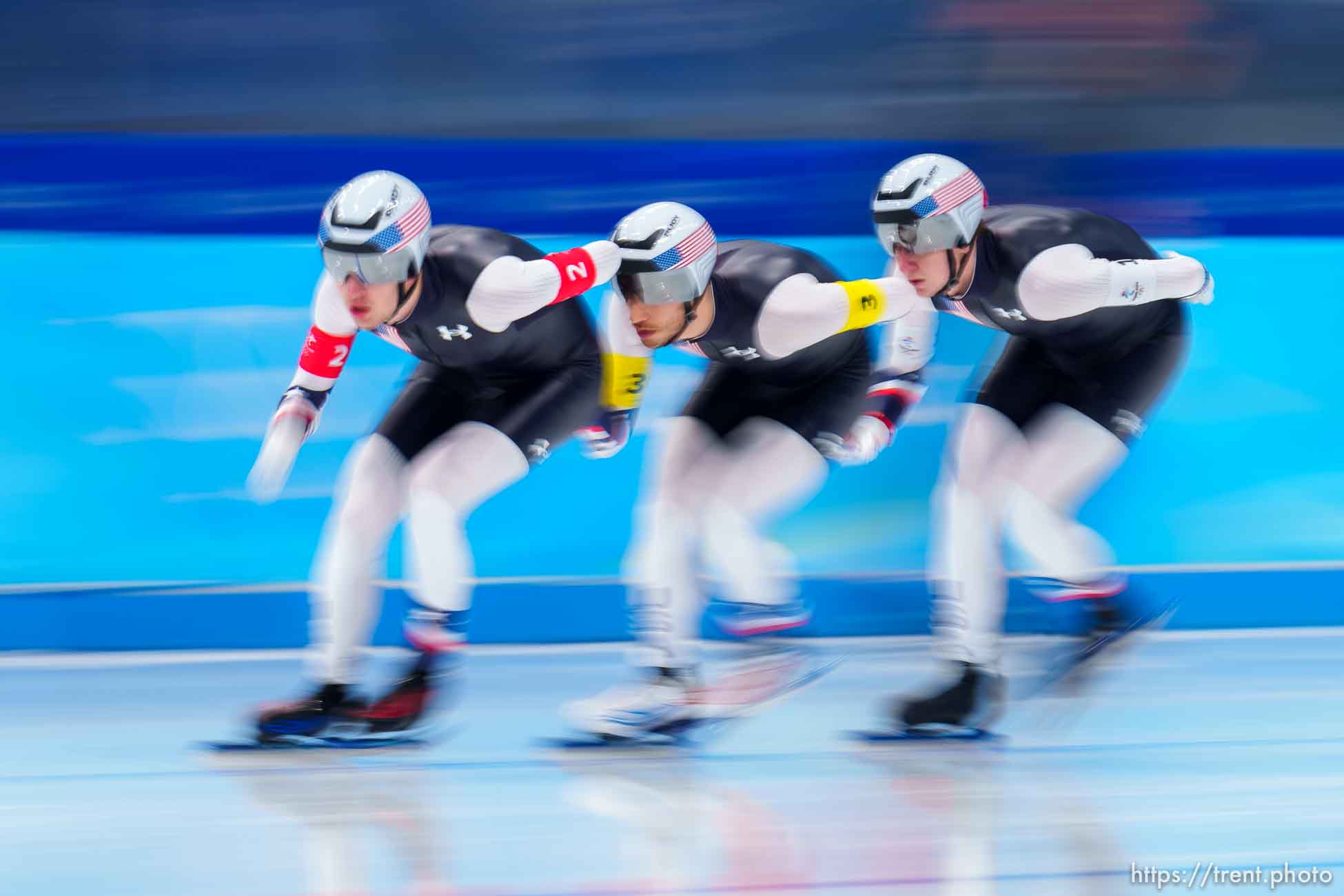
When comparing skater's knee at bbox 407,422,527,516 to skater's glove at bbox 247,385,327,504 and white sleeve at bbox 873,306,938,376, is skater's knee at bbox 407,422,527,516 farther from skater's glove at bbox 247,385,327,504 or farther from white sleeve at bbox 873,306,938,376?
white sleeve at bbox 873,306,938,376

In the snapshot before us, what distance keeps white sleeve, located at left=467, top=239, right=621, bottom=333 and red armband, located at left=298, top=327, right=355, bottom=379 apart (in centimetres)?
43

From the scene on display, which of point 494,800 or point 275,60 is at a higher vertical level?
point 275,60

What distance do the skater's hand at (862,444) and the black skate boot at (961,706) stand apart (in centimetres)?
59

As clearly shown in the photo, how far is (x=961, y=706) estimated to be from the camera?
12.0 feet

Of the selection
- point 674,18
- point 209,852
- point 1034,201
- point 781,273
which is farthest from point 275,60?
point 209,852

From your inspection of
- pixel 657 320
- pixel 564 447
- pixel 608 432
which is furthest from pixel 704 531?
pixel 564 447

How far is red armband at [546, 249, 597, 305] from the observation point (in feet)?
11.6

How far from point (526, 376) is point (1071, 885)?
1.87 meters

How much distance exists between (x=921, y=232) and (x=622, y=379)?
87 centimetres

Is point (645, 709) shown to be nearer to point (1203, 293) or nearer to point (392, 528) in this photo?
point (392, 528)

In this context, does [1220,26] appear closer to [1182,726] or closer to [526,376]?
[1182,726]

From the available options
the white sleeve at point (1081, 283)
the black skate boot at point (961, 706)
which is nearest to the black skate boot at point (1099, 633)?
the black skate boot at point (961, 706)

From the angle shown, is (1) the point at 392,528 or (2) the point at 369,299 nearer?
(2) the point at 369,299

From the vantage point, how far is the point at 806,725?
3.86 metres
